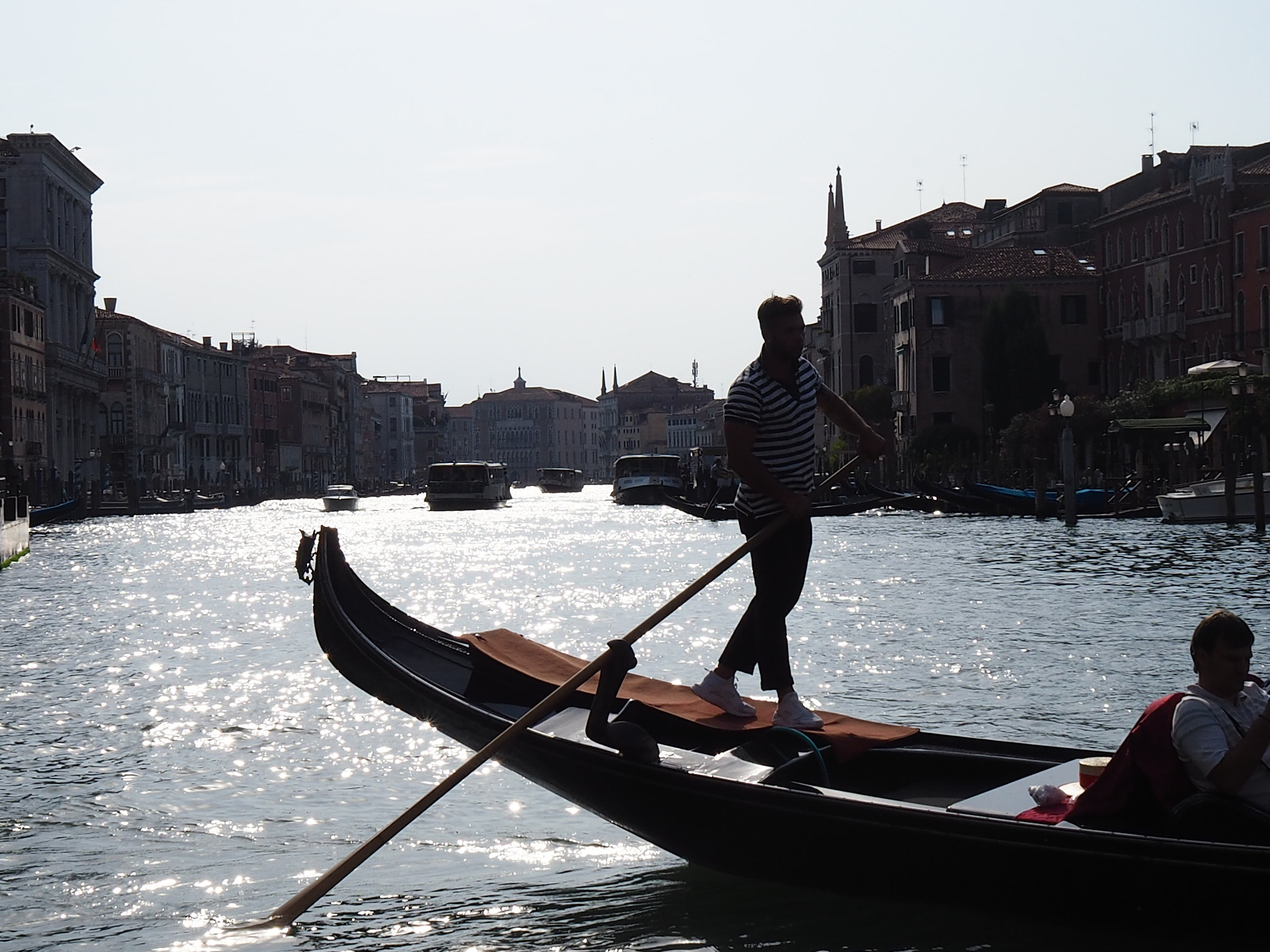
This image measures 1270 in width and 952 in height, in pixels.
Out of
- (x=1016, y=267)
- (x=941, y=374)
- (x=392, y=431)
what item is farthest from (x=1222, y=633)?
(x=392, y=431)

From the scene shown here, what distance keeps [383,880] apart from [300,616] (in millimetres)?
8672

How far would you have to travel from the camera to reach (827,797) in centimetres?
368

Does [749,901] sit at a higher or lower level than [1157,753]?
→ lower

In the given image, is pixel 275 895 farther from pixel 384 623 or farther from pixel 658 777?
pixel 384 623

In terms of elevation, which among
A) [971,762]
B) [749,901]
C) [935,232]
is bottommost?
[749,901]

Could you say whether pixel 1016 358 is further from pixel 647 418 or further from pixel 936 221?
pixel 647 418

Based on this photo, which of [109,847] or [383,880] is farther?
[109,847]

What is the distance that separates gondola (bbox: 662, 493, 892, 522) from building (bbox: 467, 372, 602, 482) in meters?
75.6

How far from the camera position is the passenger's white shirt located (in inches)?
126

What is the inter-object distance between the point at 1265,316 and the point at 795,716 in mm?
29423

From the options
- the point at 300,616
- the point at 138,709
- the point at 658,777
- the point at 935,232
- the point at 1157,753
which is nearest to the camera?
the point at 1157,753

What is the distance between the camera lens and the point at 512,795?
223 inches

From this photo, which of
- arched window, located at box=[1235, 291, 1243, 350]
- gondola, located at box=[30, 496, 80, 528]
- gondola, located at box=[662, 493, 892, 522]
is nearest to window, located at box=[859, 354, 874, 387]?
gondola, located at box=[662, 493, 892, 522]

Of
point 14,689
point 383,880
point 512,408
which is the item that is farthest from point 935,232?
point 512,408
